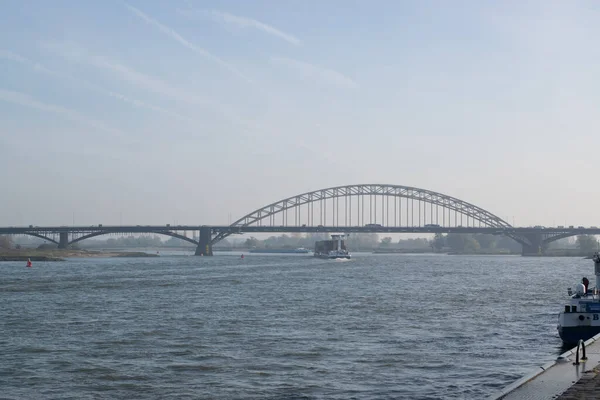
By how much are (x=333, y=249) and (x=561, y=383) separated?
145576 millimetres

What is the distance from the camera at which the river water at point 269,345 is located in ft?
66.1

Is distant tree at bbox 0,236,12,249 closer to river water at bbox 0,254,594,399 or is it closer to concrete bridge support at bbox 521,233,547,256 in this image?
concrete bridge support at bbox 521,233,547,256

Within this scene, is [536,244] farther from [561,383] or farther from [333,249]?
[561,383]

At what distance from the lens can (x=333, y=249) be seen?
162 meters

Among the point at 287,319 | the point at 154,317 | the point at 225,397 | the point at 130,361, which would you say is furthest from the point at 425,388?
the point at 154,317

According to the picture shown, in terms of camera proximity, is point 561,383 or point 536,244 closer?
point 561,383

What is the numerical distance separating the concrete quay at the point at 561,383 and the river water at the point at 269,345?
2.09 m

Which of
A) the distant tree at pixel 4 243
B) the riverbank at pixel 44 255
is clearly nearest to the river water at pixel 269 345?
the riverbank at pixel 44 255

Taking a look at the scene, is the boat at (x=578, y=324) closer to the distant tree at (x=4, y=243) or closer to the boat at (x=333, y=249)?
the boat at (x=333, y=249)

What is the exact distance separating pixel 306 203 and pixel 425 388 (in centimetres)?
16632

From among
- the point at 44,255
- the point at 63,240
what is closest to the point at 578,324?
the point at 44,255

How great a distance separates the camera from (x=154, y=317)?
36219 millimetres

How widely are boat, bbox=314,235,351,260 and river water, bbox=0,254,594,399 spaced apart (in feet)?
329

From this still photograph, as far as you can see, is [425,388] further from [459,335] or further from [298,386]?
[459,335]
